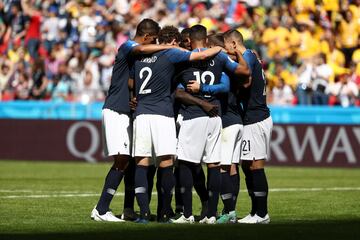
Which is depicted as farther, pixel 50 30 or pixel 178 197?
pixel 50 30

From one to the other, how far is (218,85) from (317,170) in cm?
1189

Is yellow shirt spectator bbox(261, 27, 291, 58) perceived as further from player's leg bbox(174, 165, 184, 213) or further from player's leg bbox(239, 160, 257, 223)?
player's leg bbox(239, 160, 257, 223)

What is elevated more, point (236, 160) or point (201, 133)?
point (201, 133)

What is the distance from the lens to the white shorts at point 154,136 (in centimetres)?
1299

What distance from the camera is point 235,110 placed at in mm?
13766

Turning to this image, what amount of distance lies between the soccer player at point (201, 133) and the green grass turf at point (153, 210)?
0.65m

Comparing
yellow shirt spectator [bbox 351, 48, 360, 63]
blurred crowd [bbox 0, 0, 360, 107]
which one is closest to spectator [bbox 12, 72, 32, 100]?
blurred crowd [bbox 0, 0, 360, 107]

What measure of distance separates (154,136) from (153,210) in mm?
2712

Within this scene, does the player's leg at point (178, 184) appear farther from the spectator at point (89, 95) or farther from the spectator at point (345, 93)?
the spectator at point (89, 95)

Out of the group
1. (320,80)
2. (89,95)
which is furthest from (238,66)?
(89,95)

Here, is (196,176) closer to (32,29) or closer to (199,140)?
(199,140)

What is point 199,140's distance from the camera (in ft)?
42.9

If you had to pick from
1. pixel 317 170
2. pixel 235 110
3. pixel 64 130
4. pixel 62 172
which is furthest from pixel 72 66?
pixel 235 110

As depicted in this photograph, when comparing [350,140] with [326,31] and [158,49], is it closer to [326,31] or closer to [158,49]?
[326,31]
